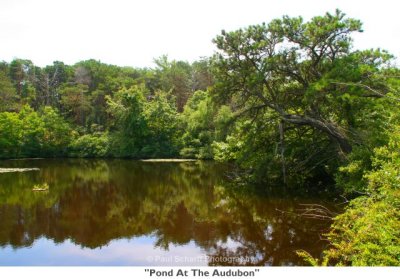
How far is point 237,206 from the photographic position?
57.0 ft

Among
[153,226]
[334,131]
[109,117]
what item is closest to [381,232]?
[153,226]

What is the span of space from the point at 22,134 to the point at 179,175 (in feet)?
90.3

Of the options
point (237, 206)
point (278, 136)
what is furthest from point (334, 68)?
point (237, 206)

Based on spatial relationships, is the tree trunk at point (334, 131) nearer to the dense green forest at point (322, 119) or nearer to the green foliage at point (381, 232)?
the dense green forest at point (322, 119)

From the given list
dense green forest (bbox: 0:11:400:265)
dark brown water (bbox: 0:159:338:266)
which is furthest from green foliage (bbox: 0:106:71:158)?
dense green forest (bbox: 0:11:400:265)

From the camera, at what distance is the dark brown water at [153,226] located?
11219 millimetres

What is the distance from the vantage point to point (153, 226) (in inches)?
569

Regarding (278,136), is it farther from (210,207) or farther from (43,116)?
(43,116)

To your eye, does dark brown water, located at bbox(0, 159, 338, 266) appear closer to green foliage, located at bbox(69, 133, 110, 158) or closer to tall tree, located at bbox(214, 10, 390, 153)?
tall tree, located at bbox(214, 10, 390, 153)

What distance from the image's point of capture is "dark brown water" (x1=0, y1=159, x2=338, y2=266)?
442 inches

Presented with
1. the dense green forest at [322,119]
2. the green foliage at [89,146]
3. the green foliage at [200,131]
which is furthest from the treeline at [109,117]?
the dense green forest at [322,119]
